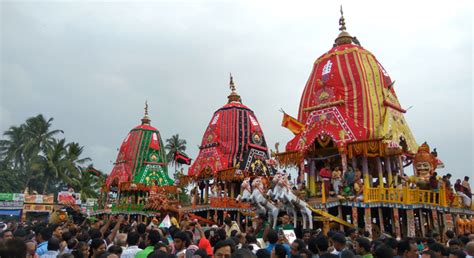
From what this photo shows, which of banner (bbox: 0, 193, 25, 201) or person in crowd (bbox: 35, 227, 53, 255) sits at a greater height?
banner (bbox: 0, 193, 25, 201)

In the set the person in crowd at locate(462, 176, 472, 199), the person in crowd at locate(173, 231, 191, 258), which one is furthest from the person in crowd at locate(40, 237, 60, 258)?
the person in crowd at locate(462, 176, 472, 199)

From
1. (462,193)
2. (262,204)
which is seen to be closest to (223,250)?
(262,204)

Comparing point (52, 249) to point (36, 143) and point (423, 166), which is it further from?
point (36, 143)

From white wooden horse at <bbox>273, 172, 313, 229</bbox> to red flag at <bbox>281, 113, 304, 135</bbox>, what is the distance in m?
5.07

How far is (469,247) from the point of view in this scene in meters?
5.58

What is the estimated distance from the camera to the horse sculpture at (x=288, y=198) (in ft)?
50.6

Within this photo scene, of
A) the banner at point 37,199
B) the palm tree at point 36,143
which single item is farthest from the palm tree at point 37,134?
the banner at point 37,199

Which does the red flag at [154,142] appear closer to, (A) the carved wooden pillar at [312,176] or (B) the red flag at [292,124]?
(B) the red flag at [292,124]

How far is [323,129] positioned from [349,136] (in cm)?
131

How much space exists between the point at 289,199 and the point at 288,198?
0.06m

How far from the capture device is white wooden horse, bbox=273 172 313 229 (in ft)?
50.6

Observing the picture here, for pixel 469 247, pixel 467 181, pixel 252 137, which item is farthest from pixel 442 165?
Answer: pixel 469 247

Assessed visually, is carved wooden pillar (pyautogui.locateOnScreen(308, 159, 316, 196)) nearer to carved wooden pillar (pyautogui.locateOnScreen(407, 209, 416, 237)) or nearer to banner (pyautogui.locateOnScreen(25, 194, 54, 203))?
carved wooden pillar (pyautogui.locateOnScreen(407, 209, 416, 237))

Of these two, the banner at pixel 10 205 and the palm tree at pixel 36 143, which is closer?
the banner at pixel 10 205
